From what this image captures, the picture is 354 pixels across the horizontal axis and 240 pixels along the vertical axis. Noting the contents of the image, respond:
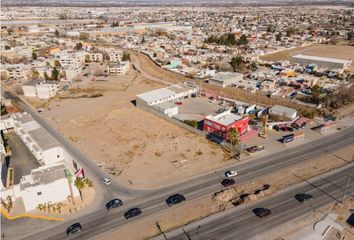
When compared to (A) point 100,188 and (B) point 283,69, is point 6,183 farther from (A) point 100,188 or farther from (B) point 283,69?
(B) point 283,69

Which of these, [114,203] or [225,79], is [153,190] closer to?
[114,203]

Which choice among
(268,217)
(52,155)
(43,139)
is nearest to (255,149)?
(268,217)

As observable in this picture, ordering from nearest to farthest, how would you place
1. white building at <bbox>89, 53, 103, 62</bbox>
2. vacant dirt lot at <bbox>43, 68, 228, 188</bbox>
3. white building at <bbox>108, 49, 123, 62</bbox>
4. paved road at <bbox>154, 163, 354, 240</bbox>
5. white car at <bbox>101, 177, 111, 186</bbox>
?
paved road at <bbox>154, 163, 354, 240</bbox> < white car at <bbox>101, 177, 111, 186</bbox> < vacant dirt lot at <bbox>43, 68, 228, 188</bbox> < white building at <bbox>108, 49, 123, 62</bbox> < white building at <bbox>89, 53, 103, 62</bbox>

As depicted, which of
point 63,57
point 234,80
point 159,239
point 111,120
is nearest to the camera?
point 159,239

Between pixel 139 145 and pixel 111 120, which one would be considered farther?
pixel 111 120

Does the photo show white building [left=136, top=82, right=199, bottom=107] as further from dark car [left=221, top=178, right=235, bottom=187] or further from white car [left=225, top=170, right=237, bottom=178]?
dark car [left=221, top=178, right=235, bottom=187]

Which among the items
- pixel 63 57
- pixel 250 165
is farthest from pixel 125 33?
pixel 250 165

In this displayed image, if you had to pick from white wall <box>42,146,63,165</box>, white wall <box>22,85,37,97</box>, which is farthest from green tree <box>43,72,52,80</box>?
white wall <box>42,146,63,165</box>
